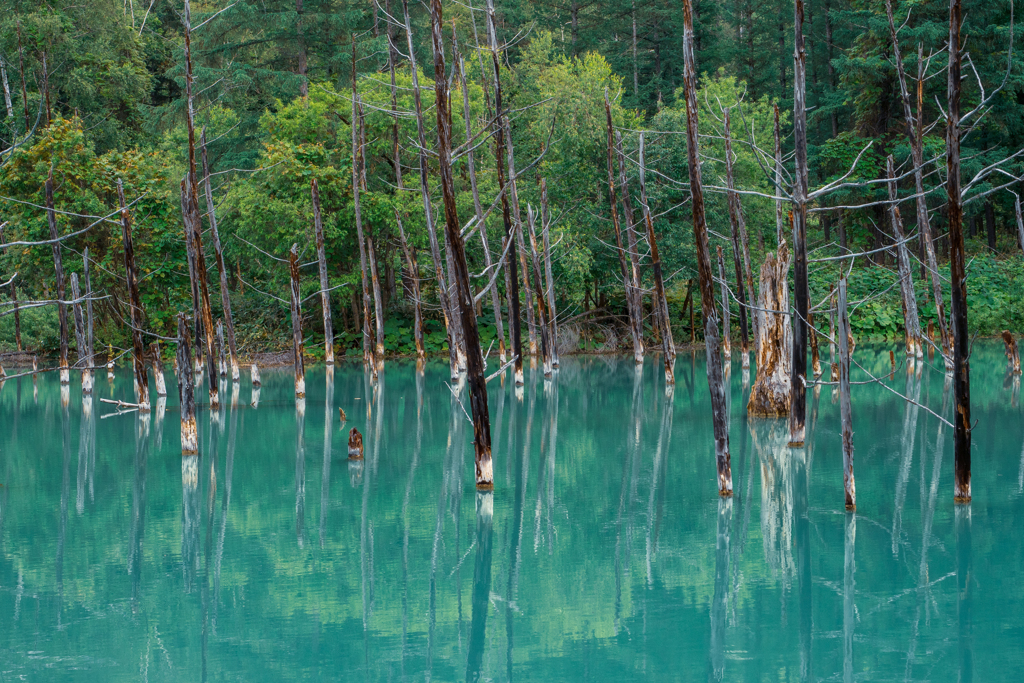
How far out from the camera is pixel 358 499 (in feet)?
40.2

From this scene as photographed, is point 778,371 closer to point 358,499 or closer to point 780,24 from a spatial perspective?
point 358,499

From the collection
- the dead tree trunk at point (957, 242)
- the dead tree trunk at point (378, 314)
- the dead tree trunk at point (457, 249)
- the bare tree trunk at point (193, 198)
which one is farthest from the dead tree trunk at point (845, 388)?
the dead tree trunk at point (378, 314)

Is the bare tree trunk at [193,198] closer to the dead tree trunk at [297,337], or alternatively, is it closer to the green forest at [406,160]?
the dead tree trunk at [297,337]

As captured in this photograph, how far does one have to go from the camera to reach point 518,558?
30.9 feet

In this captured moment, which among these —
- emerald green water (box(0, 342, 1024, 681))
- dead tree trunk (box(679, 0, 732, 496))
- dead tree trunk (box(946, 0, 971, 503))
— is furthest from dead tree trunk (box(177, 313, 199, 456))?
dead tree trunk (box(946, 0, 971, 503))

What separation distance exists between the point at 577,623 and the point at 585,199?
27368 mm

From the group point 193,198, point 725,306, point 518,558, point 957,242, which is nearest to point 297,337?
point 193,198

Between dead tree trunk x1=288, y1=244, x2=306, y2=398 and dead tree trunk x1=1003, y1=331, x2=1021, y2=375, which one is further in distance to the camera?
dead tree trunk x1=288, y1=244, x2=306, y2=398

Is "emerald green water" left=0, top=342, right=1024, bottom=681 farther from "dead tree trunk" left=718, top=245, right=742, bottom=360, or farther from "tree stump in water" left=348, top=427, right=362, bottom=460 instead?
"dead tree trunk" left=718, top=245, right=742, bottom=360

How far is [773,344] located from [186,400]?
10.0 meters

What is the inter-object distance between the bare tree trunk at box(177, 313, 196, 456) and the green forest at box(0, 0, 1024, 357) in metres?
14.8

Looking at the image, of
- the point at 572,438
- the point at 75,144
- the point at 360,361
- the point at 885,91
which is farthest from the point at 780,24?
the point at 572,438

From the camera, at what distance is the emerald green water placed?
22.4 ft

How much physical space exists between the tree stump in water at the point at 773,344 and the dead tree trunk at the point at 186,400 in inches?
374
